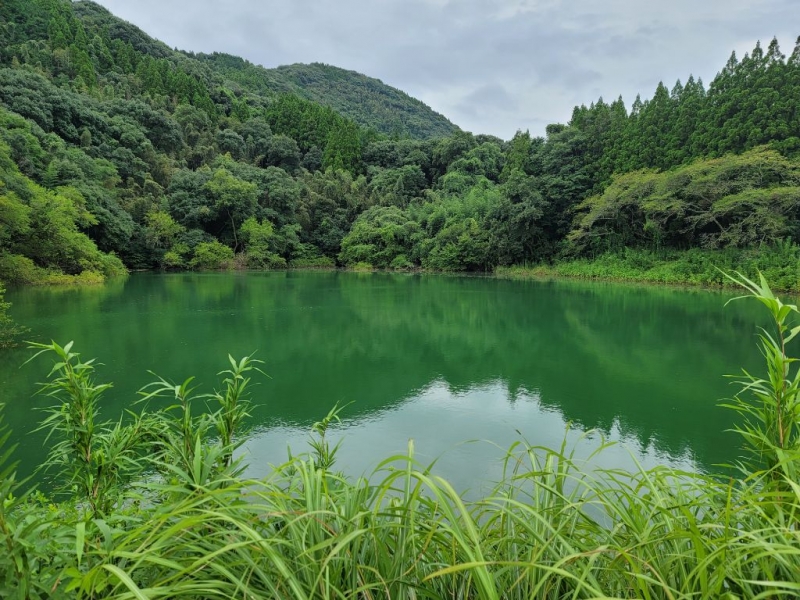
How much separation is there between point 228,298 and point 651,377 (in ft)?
38.3

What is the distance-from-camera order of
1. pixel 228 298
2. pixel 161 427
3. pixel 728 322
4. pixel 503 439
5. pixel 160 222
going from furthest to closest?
pixel 160 222 → pixel 228 298 → pixel 728 322 → pixel 503 439 → pixel 161 427

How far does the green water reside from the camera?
3982 millimetres

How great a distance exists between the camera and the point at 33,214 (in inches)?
567

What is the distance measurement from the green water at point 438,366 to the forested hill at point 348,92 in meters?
53.0

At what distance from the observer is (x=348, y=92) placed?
251ft

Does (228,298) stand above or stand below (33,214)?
below

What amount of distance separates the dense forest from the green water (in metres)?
5.76

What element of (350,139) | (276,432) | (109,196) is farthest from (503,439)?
(350,139)

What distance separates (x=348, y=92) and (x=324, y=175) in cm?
4730

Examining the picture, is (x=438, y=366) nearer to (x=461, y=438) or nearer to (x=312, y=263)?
(x=461, y=438)

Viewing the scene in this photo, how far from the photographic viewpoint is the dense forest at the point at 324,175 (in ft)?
52.5

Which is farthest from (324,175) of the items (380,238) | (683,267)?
(683,267)

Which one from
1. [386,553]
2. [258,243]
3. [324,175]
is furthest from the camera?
[324,175]

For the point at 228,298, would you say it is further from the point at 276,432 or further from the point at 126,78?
the point at 126,78
